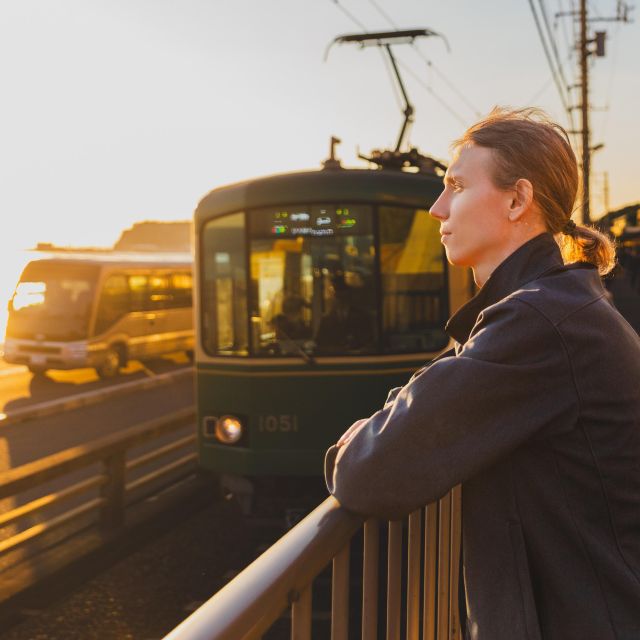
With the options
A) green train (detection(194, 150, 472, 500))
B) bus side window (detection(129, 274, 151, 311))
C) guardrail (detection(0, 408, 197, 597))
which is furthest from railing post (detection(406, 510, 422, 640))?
bus side window (detection(129, 274, 151, 311))

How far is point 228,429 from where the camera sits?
711cm

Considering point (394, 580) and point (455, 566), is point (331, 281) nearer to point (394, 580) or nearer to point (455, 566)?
point (455, 566)

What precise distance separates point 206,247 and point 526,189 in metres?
5.90

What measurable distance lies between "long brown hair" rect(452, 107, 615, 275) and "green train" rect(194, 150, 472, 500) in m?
5.11

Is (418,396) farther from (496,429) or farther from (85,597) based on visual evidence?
(85,597)

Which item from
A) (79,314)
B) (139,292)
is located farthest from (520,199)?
(139,292)

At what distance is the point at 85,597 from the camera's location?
5.98 m

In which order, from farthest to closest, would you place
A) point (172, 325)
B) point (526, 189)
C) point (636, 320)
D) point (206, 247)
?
point (636, 320) → point (172, 325) → point (206, 247) → point (526, 189)

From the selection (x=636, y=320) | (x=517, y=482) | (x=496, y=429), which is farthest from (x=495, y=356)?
→ (x=636, y=320)

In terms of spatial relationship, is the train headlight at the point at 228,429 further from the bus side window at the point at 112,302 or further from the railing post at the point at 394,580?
the bus side window at the point at 112,302

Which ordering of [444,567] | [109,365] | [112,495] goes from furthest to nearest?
[109,365] → [112,495] → [444,567]

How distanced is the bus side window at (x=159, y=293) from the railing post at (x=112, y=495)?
16.0 meters

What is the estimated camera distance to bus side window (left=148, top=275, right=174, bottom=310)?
23.1 m

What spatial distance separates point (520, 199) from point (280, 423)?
5.24 metres
